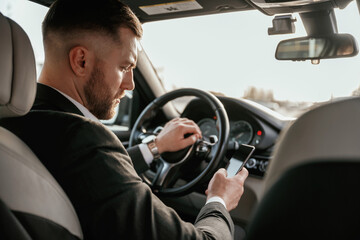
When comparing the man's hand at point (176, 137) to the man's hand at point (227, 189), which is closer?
the man's hand at point (227, 189)

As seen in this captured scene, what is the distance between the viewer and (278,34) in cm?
230

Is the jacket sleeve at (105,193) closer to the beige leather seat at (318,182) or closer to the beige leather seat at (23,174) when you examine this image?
the beige leather seat at (23,174)

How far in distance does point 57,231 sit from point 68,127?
1.01 ft

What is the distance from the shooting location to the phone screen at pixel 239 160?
6.18ft

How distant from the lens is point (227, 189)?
166cm

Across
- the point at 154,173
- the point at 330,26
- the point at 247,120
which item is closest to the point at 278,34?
the point at 330,26

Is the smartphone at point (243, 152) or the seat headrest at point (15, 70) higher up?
the seat headrest at point (15, 70)

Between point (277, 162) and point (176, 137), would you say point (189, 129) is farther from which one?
point (277, 162)

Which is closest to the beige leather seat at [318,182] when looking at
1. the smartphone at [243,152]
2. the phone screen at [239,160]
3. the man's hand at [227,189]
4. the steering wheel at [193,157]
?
the man's hand at [227,189]

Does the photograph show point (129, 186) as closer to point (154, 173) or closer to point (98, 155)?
point (98, 155)

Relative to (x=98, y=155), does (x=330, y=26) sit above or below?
above

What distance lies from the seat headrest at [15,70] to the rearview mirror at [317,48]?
1.54m

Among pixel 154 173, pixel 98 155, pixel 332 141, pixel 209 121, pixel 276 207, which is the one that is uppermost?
pixel 332 141

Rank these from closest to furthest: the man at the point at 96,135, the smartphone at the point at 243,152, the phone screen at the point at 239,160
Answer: the man at the point at 96,135 → the phone screen at the point at 239,160 → the smartphone at the point at 243,152
